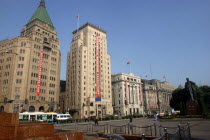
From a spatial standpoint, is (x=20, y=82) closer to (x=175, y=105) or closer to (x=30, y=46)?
(x=30, y=46)

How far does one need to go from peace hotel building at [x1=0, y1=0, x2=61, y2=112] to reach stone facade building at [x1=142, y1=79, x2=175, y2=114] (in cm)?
7051

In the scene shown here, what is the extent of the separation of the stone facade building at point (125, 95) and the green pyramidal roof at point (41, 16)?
4934 centimetres

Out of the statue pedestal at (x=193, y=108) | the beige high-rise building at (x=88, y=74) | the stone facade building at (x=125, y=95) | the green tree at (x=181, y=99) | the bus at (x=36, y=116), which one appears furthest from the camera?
the stone facade building at (x=125, y=95)

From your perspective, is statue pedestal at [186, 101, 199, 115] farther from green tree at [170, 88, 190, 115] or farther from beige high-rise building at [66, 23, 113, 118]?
beige high-rise building at [66, 23, 113, 118]

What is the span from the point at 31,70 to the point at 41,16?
1127 inches

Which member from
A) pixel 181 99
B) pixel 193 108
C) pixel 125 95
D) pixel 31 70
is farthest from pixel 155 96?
pixel 31 70

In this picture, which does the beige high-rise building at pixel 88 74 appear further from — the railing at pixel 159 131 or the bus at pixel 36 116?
the railing at pixel 159 131


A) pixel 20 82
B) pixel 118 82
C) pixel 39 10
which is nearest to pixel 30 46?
pixel 20 82

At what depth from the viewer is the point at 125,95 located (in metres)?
97.3

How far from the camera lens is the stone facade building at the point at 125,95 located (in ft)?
311

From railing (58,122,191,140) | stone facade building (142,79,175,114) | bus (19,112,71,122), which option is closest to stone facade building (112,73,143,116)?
stone facade building (142,79,175,114)

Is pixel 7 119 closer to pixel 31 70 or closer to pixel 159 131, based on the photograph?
pixel 159 131

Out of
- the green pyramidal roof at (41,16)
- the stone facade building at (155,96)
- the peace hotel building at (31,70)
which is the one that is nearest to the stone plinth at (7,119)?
the peace hotel building at (31,70)

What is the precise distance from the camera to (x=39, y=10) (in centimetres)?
7669
